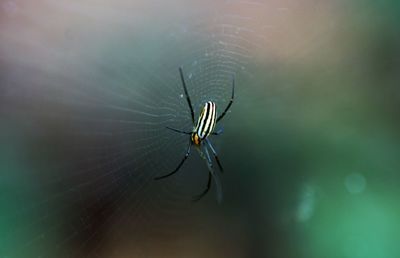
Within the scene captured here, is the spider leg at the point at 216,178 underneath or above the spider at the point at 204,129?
underneath

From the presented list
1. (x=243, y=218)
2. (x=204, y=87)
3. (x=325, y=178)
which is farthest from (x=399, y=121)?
(x=204, y=87)

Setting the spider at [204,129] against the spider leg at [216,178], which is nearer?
the spider at [204,129]

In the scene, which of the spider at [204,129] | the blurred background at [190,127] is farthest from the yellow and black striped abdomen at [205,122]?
the blurred background at [190,127]

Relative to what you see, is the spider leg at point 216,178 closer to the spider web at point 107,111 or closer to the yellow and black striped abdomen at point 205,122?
the spider web at point 107,111

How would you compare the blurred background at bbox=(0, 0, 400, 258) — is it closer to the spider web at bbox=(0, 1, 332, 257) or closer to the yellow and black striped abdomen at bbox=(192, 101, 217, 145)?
the spider web at bbox=(0, 1, 332, 257)

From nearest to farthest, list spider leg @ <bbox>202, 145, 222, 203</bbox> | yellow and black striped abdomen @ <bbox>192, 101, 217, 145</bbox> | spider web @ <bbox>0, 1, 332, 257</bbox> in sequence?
yellow and black striped abdomen @ <bbox>192, 101, 217, 145</bbox> < spider web @ <bbox>0, 1, 332, 257</bbox> < spider leg @ <bbox>202, 145, 222, 203</bbox>

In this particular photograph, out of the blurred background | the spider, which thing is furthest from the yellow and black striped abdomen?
the blurred background

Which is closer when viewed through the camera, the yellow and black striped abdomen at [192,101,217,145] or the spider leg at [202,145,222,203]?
the yellow and black striped abdomen at [192,101,217,145]

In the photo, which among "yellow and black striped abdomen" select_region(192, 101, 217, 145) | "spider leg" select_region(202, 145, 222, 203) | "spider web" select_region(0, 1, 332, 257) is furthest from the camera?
"spider leg" select_region(202, 145, 222, 203)
